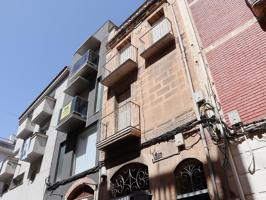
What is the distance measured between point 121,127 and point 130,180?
1915mm

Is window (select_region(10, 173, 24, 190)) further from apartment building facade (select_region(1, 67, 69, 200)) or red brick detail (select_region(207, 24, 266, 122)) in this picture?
red brick detail (select_region(207, 24, 266, 122))

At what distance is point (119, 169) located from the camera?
25.4 feet

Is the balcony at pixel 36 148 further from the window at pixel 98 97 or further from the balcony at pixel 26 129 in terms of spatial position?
the window at pixel 98 97

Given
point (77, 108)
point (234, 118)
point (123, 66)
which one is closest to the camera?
point (234, 118)

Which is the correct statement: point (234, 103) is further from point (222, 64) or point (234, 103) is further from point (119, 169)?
point (119, 169)

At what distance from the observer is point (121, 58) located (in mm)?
10609

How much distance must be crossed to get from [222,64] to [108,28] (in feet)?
29.2

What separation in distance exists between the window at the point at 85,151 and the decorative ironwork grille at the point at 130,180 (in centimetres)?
221

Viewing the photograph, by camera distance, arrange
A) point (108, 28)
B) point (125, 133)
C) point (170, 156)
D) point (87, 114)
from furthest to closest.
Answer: point (108, 28), point (87, 114), point (125, 133), point (170, 156)

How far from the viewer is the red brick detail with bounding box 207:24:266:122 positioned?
530 centimetres

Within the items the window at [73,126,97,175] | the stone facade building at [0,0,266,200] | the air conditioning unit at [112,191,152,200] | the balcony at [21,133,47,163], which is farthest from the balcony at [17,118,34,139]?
the air conditioning unit at [112,191,152,200]

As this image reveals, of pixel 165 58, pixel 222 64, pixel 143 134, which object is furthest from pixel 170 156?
pixel 165 58

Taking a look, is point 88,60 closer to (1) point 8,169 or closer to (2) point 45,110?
(2) point 45,110

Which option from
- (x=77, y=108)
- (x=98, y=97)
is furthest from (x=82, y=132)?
(x=98, y=97)
